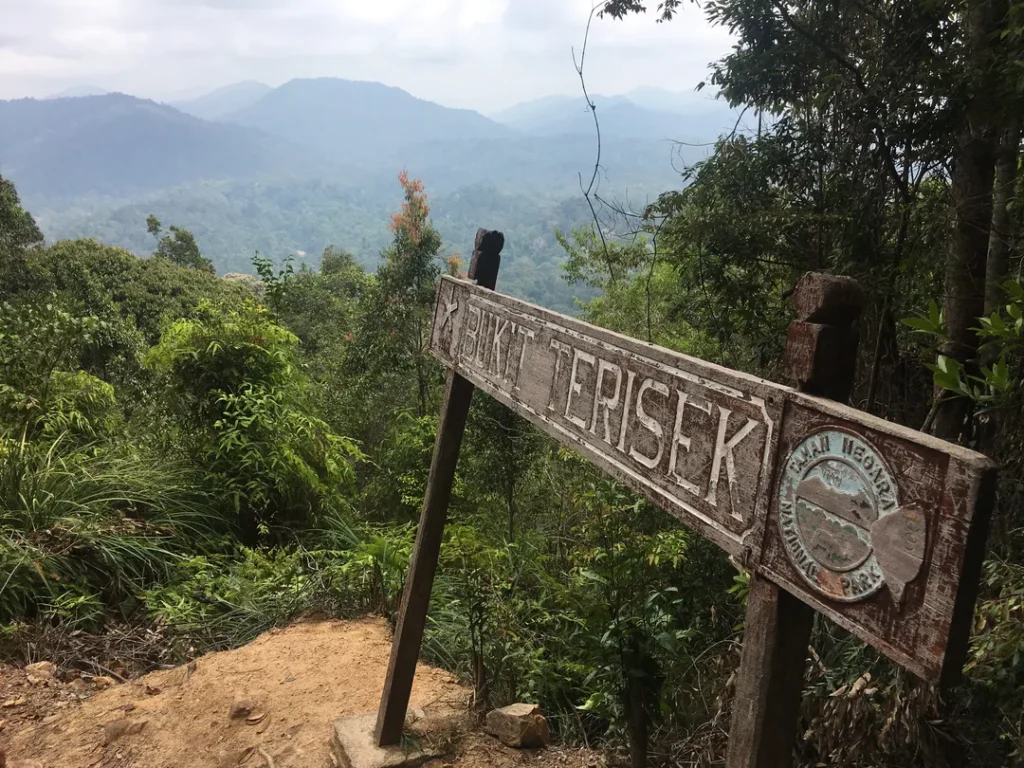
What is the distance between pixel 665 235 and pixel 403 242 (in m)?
6.43

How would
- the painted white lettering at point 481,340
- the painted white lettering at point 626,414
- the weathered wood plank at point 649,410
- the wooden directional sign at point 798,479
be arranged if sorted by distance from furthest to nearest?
the painted white lettering at point 481,340 < the painted white lettering at point 626,414 < the weathered wood plank at point 649,410 < the wooden directional sign at point 798,479

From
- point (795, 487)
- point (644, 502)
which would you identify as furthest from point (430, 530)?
point (644, 502)

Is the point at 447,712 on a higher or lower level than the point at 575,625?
lower

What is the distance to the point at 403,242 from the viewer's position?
1000 centimetres

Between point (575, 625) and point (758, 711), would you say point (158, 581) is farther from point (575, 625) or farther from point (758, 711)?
point (758, 711)

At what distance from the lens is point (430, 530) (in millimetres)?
2537

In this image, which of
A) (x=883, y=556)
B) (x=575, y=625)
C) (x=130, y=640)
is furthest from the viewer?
(x=130, y=640)

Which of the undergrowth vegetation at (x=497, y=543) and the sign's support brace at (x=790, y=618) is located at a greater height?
the sign's support brace at (x=790, y=618)

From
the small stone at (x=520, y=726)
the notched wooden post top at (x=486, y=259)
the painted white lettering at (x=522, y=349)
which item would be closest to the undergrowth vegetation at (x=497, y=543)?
the small stone at (x=520, y=726)

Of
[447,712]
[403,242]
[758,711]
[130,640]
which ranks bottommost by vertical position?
[130,640]

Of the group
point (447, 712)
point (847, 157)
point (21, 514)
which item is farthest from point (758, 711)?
point (21, 514)

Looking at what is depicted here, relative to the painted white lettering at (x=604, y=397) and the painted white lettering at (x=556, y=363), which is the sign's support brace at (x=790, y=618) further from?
the painted white lettering at (x=556, y=363)

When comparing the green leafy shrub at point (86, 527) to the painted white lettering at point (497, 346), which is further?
the green leafy shrub at point (86, 527)

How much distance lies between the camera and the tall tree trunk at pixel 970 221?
2893 millimetres
